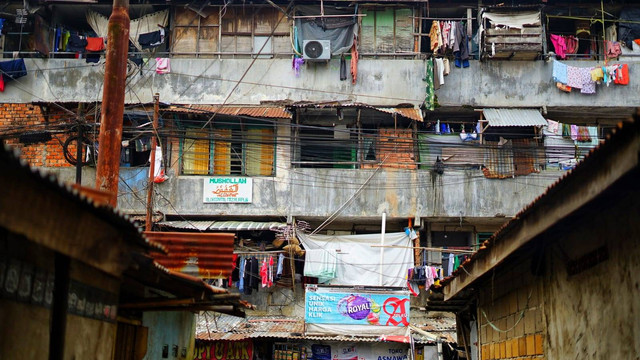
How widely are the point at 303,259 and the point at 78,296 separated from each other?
668 inches

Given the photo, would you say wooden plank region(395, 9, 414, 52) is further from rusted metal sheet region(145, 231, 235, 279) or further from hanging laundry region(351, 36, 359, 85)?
rusted metal sheet region(145, 231, 235, 279)

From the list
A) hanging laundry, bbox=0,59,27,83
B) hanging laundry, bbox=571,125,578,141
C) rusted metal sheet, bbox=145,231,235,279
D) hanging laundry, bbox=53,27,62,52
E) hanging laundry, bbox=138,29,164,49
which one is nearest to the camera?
rusted metal sheet, bbox=145,231,235,279

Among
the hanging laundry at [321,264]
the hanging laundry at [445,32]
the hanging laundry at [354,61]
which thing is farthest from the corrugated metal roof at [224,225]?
the hanging laundry at [445,32]

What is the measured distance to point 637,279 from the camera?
244 inches

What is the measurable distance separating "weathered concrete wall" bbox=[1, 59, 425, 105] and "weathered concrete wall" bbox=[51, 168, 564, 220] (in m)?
2.53

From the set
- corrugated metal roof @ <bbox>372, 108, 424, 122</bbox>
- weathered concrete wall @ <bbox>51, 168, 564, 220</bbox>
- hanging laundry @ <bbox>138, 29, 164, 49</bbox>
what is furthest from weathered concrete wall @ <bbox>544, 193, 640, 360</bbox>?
hanging laundry @ <bbox>138, 29, 164, 49</bbox>

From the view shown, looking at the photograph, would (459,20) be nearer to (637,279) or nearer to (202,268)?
(202,268)

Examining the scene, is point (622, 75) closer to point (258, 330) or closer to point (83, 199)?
point (258, 330)

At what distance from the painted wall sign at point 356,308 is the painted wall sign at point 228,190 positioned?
3.98m

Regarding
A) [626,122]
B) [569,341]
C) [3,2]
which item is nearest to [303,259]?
[3,2]

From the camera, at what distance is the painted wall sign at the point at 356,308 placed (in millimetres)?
21531

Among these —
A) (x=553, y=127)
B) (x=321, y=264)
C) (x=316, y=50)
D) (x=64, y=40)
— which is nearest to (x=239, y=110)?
(x=316, y=50)

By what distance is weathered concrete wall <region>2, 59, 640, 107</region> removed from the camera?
24.3 metres

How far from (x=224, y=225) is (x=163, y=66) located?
5726 mm
